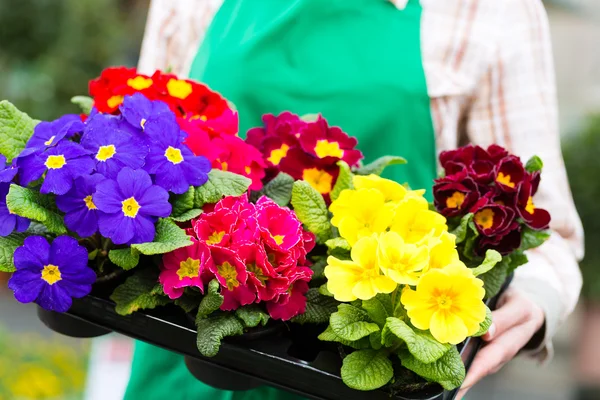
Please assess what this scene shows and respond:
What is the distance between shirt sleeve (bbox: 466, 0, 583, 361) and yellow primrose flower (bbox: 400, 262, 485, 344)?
0.37 meters

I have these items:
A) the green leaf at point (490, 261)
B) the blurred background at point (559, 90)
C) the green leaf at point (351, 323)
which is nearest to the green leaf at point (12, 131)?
the green leaf at point (351, 323)

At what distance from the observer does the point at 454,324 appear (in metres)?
0.63

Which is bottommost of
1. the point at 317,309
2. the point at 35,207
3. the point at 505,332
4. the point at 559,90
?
the point at 559,90

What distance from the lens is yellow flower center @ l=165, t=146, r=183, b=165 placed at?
69cm

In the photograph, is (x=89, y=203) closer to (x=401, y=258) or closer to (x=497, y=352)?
(x=401, y=258)

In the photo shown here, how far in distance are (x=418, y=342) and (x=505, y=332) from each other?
0.94ft

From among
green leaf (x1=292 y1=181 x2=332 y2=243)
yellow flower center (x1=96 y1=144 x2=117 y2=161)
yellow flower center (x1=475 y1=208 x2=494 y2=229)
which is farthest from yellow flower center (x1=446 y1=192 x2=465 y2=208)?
yellow flower center (x1=96 y1=144 x2=117 y2=161)

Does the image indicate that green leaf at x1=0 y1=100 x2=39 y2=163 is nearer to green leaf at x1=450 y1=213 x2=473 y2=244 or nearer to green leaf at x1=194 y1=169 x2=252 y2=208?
green leaf at x1=194 y1=169 x2=252 y2=208

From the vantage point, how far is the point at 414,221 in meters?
0.72

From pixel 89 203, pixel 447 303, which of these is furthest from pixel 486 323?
pixel 89 203

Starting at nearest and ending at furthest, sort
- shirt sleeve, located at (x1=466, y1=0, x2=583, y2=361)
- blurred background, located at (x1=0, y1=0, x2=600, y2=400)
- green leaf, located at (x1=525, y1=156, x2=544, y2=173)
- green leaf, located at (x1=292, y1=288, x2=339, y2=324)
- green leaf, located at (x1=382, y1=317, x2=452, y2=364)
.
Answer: green leaf, located at (x1=382, y1=317, x2=452, y2=364), green leaf, located at (x1=292, y1=288, x2=339, y2=324), green leaf, located at (x1=525, y1=156, x2=544, y2=173), shirt sleeve, located at (x1=466, y1=0, x2=583, y2=361), blurred background, located at (x1=0, y1=0, x2=600, y2=400)

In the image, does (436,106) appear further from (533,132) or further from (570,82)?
(570,82)

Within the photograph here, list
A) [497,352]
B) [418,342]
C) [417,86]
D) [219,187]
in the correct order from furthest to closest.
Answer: [417,86]
[497,352]
[219,187]
[418,342]

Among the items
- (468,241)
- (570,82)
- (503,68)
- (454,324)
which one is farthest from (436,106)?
(570,82)
